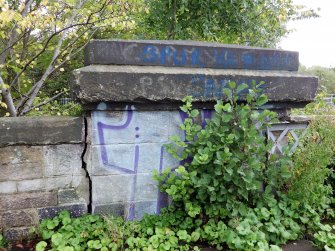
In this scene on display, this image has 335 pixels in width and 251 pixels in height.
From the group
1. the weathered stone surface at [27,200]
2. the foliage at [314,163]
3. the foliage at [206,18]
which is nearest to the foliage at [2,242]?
the weathered stone surface at [27,200]

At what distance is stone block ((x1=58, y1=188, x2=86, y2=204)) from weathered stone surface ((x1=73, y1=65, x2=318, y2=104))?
749 mm

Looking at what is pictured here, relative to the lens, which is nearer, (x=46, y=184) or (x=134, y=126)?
(x=46, y=184)

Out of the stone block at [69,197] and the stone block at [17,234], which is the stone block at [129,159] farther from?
the stone block at [17,234]

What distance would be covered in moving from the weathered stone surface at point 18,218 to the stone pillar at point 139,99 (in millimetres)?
455

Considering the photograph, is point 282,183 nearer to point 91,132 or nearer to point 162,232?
point 162,232

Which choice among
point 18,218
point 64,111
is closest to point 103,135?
point 18,218

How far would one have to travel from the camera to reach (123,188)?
8.39 ft

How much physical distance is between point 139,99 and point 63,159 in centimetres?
76

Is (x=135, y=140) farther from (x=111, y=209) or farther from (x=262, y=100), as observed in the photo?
(x=262, y=100)

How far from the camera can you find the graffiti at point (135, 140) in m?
2.45

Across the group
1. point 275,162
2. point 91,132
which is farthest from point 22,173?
point 275,162

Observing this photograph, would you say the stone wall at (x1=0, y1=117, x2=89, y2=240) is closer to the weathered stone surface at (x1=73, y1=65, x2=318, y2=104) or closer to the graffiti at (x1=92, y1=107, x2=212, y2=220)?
the graffiti at (x1=92, y1=107, x2=212, y2=220)

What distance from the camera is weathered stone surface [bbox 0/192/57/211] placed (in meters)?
2.28

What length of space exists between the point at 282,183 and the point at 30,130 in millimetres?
2214
